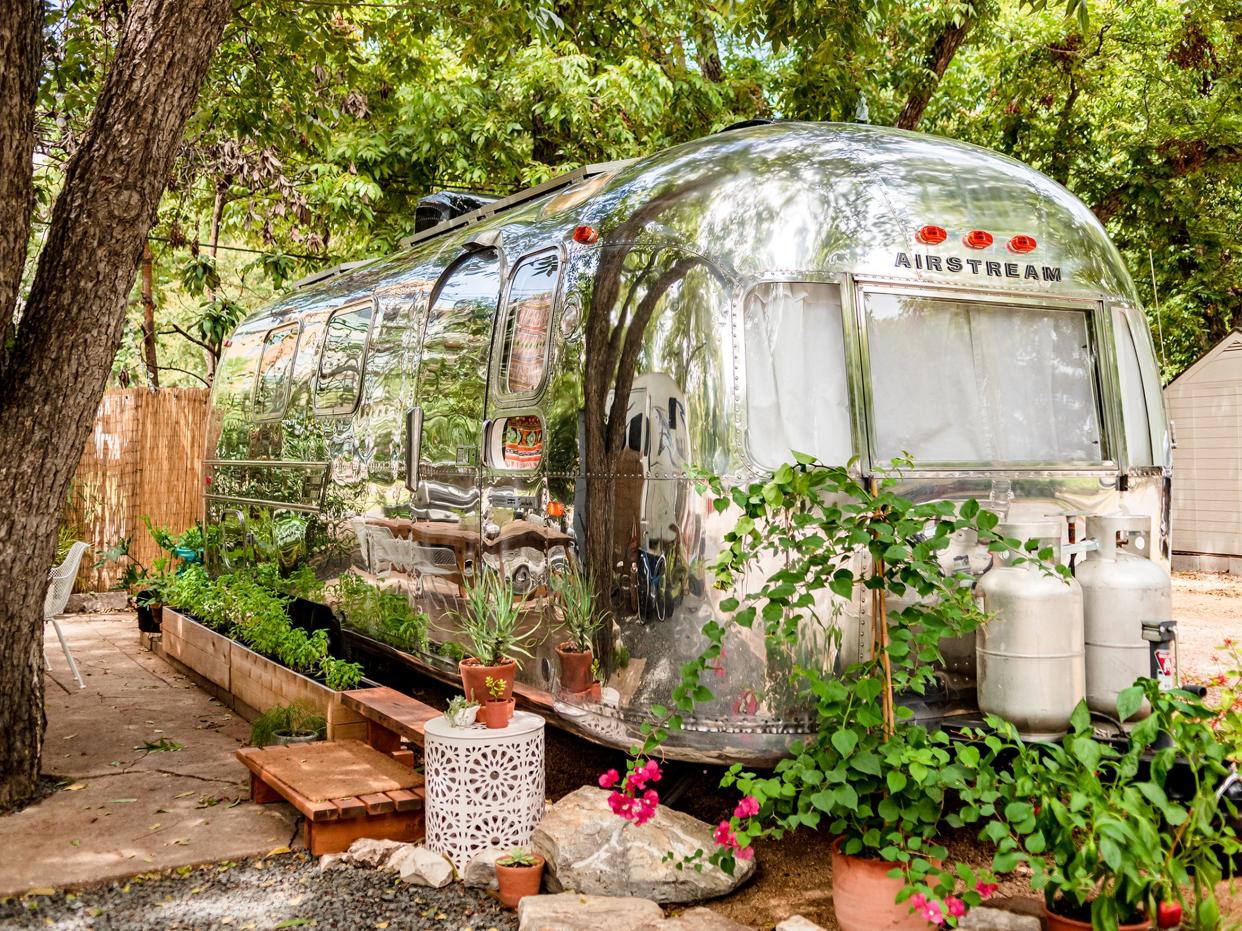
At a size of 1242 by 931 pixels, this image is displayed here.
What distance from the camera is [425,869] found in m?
4.10

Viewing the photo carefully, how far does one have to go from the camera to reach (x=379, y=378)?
6172mm

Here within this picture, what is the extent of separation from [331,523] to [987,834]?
452 centimetres

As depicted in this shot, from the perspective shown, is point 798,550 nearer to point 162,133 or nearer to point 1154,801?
point 1154,801

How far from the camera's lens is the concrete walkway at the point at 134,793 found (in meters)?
4.37

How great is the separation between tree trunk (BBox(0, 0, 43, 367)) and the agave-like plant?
263 cm

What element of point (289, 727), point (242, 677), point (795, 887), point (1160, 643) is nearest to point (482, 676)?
point (795, 887)

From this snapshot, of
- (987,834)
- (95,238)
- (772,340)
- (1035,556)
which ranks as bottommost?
(987,834)

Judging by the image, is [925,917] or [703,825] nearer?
[925,917]

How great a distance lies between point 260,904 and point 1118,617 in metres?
3.19

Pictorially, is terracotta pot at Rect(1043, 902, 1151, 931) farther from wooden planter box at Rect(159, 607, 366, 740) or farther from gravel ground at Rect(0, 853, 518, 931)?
wooden planter box at Rect(159, 607, 366, 740)

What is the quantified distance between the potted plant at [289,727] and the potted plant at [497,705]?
170 cm

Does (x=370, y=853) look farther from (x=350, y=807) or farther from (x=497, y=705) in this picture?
(x=497, y=705)

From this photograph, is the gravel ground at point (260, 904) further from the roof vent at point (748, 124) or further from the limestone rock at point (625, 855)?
the roof vent at point (748, 124)

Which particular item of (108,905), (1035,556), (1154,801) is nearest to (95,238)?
(108,905)
